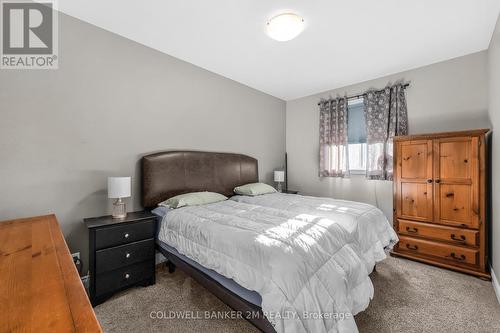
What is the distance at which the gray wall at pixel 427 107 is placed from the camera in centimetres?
280

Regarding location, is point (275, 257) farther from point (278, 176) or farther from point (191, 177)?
point (278, 176)

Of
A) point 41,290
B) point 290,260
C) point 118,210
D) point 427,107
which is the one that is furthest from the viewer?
point 427,107

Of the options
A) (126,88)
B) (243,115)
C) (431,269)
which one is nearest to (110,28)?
(126,88)

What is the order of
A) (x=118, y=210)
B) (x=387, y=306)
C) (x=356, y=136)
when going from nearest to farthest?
(x=387, y=306) → (x=118, y=210) → (x=356, y=136)

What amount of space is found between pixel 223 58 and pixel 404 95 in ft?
8.96

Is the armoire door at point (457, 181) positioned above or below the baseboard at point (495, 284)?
above

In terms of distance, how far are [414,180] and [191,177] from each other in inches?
116

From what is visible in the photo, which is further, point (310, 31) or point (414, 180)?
point (414, 180)

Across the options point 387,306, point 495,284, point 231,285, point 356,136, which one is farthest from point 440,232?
point 231,285

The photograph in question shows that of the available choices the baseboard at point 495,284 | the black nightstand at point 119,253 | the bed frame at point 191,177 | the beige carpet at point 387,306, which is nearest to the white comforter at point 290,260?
the bed frame at point 191,177

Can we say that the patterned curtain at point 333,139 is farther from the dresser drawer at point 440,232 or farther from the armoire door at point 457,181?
the armoire door at point 457,181

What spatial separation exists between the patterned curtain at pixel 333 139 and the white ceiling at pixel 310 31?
0.73 m

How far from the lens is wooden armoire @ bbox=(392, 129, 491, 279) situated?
243 centimetres

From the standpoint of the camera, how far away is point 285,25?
Result: 2.16m
